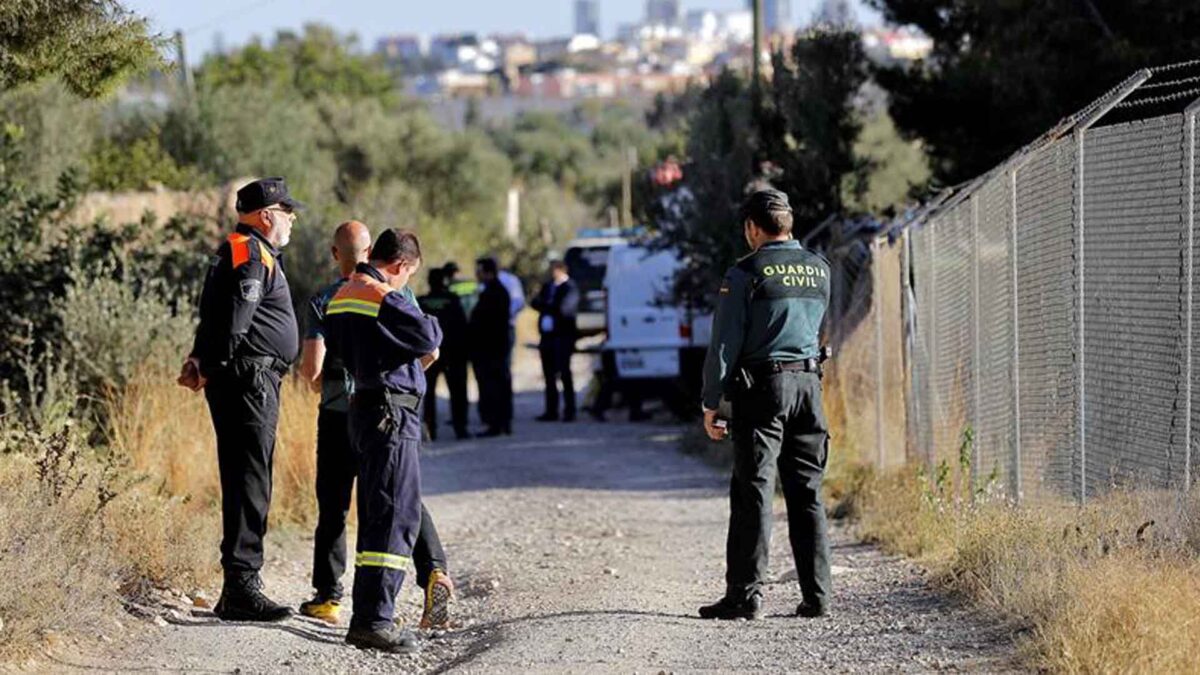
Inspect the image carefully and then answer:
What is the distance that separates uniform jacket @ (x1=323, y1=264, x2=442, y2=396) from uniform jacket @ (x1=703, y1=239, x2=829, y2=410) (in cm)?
131

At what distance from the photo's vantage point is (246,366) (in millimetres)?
9188

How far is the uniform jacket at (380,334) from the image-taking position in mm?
8578

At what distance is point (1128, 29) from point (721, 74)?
4.88 m

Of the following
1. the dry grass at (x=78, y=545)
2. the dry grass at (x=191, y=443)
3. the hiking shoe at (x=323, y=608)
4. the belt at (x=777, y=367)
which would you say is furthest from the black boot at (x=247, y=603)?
the dry grass at (x=191, y=443)

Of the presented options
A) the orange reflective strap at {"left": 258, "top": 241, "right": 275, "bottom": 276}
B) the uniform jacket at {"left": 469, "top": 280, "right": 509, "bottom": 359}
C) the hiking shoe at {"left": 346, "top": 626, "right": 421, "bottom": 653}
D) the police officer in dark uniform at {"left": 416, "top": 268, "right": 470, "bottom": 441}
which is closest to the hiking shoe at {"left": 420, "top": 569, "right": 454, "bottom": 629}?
the hiking shoe at {"left": 346, "top": 626, "right": 421, "bottom": 653}

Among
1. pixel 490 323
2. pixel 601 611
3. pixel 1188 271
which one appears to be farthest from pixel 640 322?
pixel 1188 271

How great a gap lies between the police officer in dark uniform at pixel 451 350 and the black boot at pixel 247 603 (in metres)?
11.0

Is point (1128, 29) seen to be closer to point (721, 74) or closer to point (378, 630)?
point (721, 74)

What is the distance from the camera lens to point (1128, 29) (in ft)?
58.7

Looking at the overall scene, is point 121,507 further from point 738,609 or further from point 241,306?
point 738,609

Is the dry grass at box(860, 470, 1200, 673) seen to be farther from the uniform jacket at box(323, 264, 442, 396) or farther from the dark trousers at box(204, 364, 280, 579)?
the dark trousers at box(204, 364, 280, 579)

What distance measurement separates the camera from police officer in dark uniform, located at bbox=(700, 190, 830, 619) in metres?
9.21

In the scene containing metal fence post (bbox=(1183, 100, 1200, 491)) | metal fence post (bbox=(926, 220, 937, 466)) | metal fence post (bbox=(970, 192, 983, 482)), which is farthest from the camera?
metal fence post (bbox=(926, 220, 937, 466))

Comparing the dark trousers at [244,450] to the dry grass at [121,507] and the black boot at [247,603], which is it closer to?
the black boot at [247,603]
